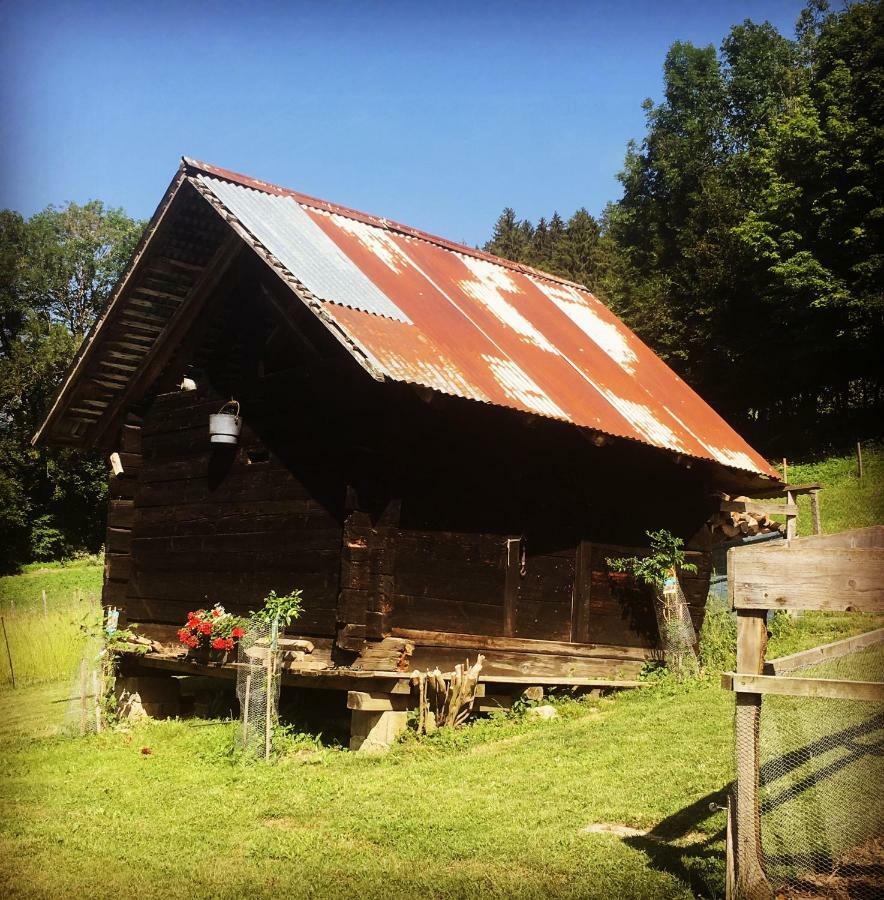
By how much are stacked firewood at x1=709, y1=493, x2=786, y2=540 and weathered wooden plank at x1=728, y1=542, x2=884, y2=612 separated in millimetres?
9163

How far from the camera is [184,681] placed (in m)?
15.5

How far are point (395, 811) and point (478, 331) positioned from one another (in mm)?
6282

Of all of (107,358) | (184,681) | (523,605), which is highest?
(107,358)

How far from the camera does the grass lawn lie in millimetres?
5652

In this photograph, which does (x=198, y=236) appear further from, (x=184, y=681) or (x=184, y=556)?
(x=184, y=681)

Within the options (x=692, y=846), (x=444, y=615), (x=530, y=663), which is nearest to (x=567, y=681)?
(x=530, y=663)

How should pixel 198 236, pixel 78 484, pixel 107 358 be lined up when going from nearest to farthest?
pixel 198 236 < pixel 107 358 < pixel 78 484

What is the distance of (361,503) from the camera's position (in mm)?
10055

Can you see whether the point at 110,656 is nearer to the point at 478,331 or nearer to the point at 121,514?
the point at 121,514

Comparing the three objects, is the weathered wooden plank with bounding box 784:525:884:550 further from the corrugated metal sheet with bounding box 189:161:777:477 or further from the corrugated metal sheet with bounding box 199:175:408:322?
the corrugated metal sheet with bounding box 199:175:408:322

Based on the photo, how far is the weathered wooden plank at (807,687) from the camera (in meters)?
4.21

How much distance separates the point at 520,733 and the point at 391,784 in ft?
7.41

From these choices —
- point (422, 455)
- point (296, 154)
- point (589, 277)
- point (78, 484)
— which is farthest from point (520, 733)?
point (589, 277)

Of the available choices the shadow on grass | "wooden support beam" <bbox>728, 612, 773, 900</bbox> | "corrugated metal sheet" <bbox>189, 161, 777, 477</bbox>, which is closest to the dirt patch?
the shadow on grass
